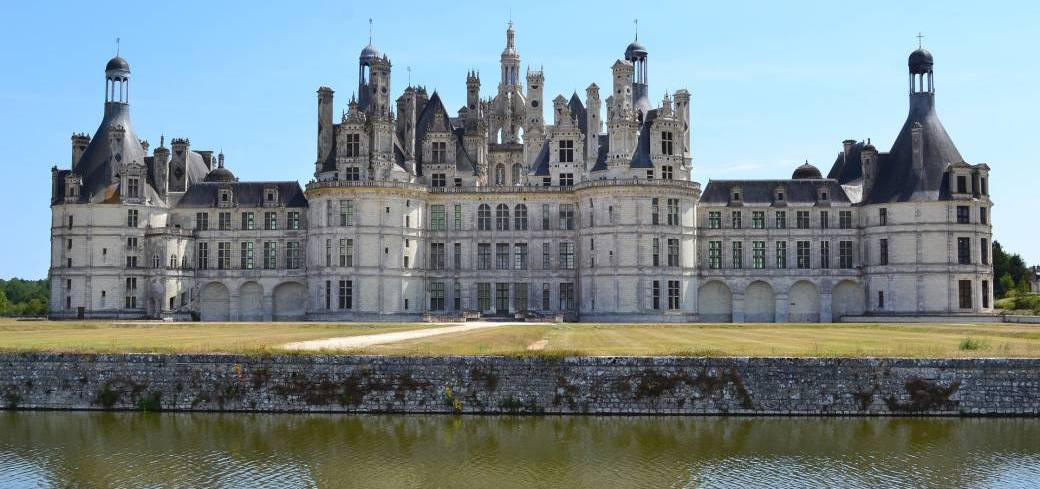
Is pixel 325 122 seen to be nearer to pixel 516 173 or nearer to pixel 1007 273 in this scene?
pixel 516 173

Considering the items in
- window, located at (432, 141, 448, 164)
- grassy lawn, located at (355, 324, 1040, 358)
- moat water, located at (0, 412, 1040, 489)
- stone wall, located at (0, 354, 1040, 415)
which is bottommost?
moat water, located at (0, 412, 1040, 489)

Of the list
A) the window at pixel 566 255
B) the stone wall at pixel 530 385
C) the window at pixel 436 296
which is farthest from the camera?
the window at pixel 436 296

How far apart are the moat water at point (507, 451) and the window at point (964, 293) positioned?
4222 centimetres

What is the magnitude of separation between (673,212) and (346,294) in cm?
2279

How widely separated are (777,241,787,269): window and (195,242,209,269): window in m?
40.9

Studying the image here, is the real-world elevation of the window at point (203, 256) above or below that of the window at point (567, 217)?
below

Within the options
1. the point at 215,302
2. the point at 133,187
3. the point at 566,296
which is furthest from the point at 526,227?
the point at 133,187

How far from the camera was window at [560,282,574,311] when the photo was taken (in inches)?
3130

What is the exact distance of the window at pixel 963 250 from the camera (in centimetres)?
7438

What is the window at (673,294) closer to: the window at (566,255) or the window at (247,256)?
the window at (566,255)

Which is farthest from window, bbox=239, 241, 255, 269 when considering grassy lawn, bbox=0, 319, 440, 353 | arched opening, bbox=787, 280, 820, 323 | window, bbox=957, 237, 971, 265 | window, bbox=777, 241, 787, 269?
window, bbox=957, 237, 971, 265

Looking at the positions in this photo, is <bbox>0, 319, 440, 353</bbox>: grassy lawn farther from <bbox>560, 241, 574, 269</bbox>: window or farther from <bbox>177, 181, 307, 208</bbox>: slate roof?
<bbox>177, 181, 307, 208</bbox>: slate roof

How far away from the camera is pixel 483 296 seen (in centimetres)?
8056

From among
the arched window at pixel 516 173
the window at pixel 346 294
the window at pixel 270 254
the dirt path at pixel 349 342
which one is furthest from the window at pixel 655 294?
the window at pixel 270 254
